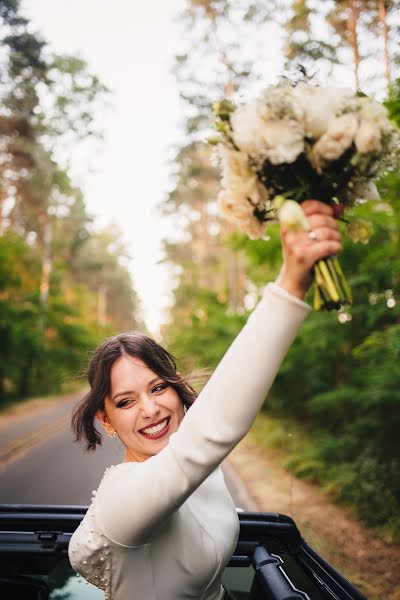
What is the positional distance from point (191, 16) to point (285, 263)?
18.5 m

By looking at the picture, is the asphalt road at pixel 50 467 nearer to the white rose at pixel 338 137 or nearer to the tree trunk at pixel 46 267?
the white rose at pixel 338 137

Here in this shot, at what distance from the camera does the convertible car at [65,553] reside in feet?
7.30

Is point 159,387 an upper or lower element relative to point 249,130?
lower

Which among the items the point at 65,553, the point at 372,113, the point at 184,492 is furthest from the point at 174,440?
the point at 65,553

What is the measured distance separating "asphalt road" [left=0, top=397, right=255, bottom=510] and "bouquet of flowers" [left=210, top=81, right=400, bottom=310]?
4.21 m

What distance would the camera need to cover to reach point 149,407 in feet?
5.43

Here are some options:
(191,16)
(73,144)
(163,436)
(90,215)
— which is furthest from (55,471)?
(90,215)

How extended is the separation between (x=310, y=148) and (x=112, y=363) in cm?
107

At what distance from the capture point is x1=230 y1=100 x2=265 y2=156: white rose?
122 cm

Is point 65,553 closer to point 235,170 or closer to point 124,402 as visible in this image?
point 124,402

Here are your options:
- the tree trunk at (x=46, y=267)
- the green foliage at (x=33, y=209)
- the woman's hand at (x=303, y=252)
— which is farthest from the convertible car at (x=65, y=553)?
the tree trunk at (x=46, y=267)

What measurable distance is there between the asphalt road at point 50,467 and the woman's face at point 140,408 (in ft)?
11.2

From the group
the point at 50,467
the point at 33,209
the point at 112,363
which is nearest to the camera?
the point at 112,363

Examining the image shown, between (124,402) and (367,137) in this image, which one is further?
(124,402)
